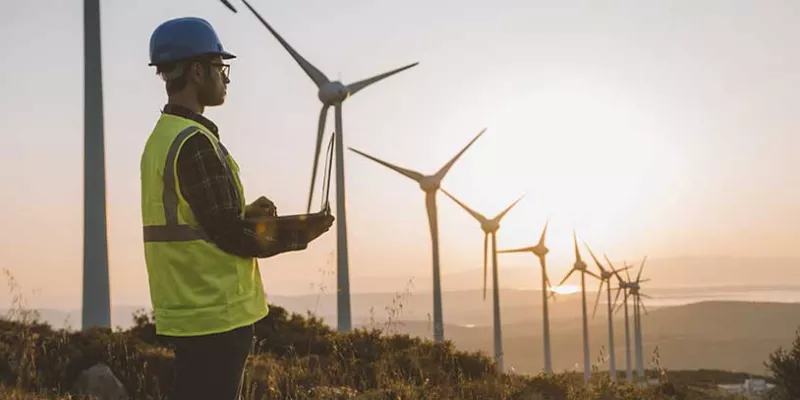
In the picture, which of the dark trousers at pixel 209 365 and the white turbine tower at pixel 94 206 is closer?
the dark trousers at pixel 209 365

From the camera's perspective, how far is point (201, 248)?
3262 millimetres

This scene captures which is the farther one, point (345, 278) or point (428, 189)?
point (428, 189)

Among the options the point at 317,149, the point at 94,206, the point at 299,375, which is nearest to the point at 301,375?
the point at 299,375

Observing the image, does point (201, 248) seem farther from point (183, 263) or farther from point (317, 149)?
point (317, 149)

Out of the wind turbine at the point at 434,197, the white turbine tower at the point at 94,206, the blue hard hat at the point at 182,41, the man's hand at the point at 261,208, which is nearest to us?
the blue hard hat at the point at 182,41

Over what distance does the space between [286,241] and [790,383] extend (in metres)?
12.9

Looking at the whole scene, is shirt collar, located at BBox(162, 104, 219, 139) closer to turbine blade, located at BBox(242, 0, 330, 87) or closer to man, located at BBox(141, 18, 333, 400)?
man, located at BBox(141, 18, 333, 400)

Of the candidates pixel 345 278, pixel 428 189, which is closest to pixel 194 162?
pixel 345 278

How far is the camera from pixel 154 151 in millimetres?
3393

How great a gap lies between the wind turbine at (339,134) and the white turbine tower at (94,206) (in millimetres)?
9192

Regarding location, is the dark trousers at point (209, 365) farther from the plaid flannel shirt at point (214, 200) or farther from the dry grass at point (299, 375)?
the dry grass at point (299, 375)

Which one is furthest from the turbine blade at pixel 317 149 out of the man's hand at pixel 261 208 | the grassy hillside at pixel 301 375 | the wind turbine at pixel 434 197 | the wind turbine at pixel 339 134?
the man's hand at pixel 261 208

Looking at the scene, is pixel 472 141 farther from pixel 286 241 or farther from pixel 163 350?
pixel 286 241

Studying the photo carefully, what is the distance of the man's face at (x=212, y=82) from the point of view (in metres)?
3.54
